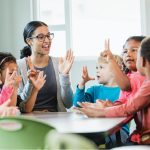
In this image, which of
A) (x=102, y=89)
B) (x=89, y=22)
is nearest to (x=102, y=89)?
(x=102, y=89)

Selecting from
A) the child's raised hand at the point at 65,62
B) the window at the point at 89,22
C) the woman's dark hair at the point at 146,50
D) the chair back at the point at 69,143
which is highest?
the window at the point at 89,22

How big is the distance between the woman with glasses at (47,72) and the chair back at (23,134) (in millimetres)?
1384

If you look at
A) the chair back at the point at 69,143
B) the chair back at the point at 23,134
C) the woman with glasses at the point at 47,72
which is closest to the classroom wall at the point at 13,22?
the woman with glasses at the point at 47,72

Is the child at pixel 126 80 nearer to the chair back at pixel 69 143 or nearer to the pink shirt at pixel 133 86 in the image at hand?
the pink shirt at pixel 133 86

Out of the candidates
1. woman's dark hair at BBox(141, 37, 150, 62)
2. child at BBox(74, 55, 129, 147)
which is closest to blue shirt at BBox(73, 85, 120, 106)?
child at BBox(74, 55, 129, 147)

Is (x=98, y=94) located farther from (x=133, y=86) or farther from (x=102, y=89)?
(x=133, y=86)

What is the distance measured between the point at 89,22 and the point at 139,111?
2.36 m

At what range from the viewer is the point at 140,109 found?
162cm

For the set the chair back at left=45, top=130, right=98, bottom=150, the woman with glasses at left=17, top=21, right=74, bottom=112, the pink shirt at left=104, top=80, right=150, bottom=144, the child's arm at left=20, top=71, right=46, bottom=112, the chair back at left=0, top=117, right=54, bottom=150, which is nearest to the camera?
the chair back at left=45, top=130, right=98, bottom=150

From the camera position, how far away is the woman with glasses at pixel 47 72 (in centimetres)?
246

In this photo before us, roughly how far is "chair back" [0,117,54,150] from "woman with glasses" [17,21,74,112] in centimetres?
138

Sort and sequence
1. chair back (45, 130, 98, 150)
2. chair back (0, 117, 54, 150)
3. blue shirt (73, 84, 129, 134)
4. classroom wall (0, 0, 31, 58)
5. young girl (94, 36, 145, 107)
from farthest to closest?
classroom wall (0, 0, 31, 58)
blue shirt (73, 84, 129, 134)
young girl (94, 36, 145, 107)
chair back (0, 117, 54, 150)
chair back (45, 130, 98, 150)

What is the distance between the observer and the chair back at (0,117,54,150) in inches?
34.7

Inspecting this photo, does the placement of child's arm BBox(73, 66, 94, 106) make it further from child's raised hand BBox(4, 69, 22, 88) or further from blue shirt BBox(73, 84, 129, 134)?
child's raised hand BBox(4, 69, 22, 88)
